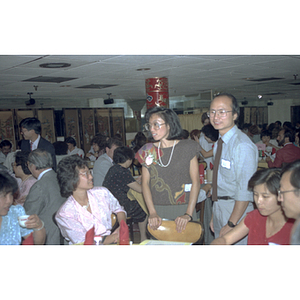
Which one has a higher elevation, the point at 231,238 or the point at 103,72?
the point at 103,72

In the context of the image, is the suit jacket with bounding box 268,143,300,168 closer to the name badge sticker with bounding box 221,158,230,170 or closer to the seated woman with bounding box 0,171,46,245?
the name badge sticker with bounding box 221,158,230,170

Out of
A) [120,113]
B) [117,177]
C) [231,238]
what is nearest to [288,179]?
[231,238]

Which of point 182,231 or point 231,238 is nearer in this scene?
point 231,238

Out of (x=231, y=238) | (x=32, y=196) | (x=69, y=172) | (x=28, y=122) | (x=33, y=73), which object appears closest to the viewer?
(x=231, y=238)

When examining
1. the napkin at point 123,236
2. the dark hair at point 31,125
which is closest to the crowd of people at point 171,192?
the napkin at point 123,236

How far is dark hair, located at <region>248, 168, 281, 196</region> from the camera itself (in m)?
1.44

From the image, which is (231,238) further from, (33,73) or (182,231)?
(33,73)

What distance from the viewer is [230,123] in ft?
5.74

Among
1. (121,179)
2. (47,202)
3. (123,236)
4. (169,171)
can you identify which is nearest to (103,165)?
(121,179)

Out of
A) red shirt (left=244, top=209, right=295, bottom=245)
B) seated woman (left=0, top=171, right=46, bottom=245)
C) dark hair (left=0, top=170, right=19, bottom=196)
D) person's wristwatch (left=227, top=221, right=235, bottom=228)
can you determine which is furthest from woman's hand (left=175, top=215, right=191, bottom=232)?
dark hair (left=0, top=170, right=19, bottom=196)

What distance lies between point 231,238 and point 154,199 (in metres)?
0.59

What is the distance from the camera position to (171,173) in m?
1.92

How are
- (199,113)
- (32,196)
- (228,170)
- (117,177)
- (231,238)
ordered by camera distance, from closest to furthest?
(231,238), (228,170), (32,196), (117,177), (199,113)
